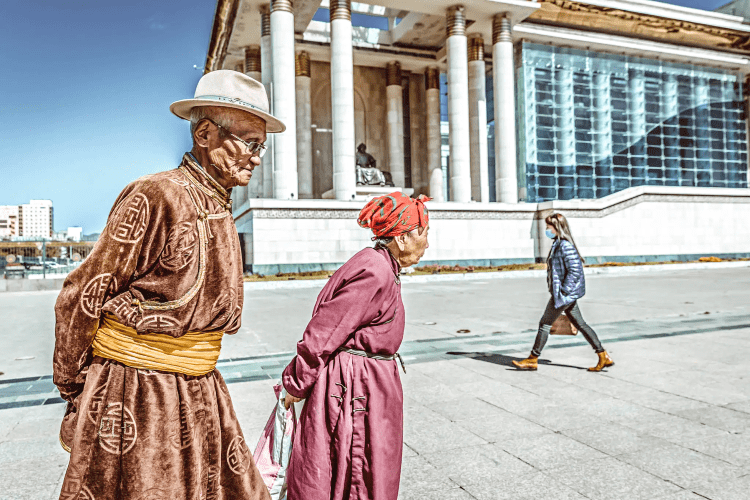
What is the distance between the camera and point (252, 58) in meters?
30.4

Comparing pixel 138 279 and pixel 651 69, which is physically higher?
pixel 651 69

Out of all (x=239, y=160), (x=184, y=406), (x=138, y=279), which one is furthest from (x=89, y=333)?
(x=239, y=160)

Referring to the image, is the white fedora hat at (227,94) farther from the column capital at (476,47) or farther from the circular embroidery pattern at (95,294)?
the column capital at (476,47)

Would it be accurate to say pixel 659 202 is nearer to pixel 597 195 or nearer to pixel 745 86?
pixel 597 195

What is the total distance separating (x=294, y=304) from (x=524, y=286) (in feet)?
24.3

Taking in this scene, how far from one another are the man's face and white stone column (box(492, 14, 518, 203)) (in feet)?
88.0

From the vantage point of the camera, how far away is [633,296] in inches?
522

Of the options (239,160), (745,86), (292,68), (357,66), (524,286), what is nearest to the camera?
(239,160)

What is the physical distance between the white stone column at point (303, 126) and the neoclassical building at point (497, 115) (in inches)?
3.2

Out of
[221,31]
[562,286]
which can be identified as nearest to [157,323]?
[562,286]

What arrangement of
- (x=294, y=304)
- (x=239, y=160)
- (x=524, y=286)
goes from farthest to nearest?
(x=524, y=286) < (x=294, y=304) < (x=239, y=160)

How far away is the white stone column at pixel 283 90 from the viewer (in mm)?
23750

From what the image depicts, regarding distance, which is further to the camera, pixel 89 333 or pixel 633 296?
pixel 633 296

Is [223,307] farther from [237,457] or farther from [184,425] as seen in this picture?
[237,457]
